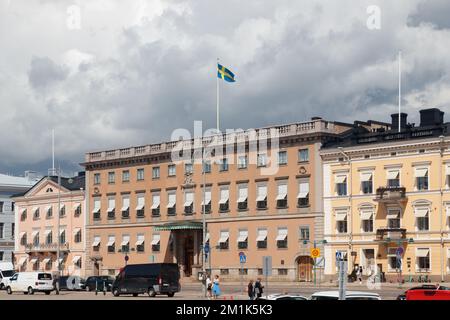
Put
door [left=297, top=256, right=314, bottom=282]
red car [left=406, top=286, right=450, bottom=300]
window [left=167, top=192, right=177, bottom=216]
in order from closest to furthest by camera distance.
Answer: red car [left=406, top=286, right=450, bottom=300], door [left=297, top=256, right=314, bottom=282], window [left=167, top=192, right=177, bottom=216]

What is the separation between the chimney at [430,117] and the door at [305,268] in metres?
16.2

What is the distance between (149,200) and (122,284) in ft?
123

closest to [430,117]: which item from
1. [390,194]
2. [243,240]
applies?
[390,194]

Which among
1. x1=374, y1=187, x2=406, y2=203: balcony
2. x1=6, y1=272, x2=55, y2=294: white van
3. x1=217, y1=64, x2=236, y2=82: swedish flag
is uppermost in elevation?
x1=217, y1=64, x2=236, y2=82: swedish flag

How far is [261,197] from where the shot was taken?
84.6 metres

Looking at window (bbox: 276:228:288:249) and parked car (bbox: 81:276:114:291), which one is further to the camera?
window (bbox: 276:228:288:249)

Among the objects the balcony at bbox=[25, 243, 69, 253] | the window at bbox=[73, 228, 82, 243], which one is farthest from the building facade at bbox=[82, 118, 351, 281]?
the balcony at bbox=[25, 243, 69, 253]

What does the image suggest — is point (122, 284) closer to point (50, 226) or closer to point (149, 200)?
point (149, 200)

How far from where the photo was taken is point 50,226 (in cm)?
10850

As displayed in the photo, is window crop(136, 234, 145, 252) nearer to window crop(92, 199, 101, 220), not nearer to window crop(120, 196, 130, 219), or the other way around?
window crop(120, 196, 130, 219)

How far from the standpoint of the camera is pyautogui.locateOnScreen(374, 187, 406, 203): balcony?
239 ft

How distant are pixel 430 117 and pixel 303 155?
12.1 m

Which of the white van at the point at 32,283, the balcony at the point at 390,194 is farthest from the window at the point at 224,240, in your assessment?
the white van at the point at 32,283

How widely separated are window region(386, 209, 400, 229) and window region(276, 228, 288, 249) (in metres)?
11.6
